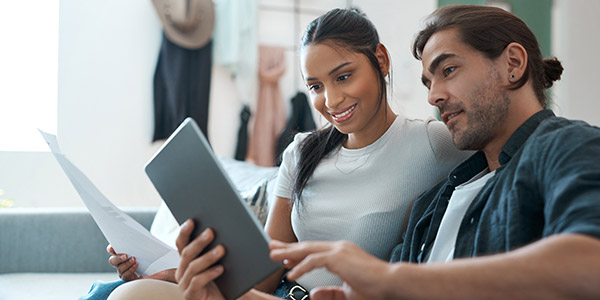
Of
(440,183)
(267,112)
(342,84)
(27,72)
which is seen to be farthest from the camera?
(267,112)

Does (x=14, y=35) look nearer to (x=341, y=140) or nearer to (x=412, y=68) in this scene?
(x=341, y=140)

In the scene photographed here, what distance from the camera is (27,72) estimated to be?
9.07 ft

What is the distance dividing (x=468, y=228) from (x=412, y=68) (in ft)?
9.47

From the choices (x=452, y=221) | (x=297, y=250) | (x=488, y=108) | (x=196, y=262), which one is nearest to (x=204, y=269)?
(x=196, y=262)

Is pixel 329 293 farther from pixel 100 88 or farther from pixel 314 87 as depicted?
pixel 100 88

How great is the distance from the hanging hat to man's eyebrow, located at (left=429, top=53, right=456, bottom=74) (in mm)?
2164

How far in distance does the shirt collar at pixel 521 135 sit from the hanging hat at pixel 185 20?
235 cm

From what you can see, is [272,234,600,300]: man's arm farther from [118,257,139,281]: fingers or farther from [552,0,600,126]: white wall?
[552,0,600,126]: white wall

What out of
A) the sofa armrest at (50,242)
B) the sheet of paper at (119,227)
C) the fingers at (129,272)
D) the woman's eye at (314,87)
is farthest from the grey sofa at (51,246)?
the woman's eye at (314,87)

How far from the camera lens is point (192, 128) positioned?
78cm

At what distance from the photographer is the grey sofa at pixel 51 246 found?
2.00m

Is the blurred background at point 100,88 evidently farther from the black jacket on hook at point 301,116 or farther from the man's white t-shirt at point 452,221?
the man's white t-shirt at point 452,221

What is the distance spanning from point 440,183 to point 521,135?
10.6 inches

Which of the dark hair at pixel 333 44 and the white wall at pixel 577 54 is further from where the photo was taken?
the white wall at pixel 577 54
